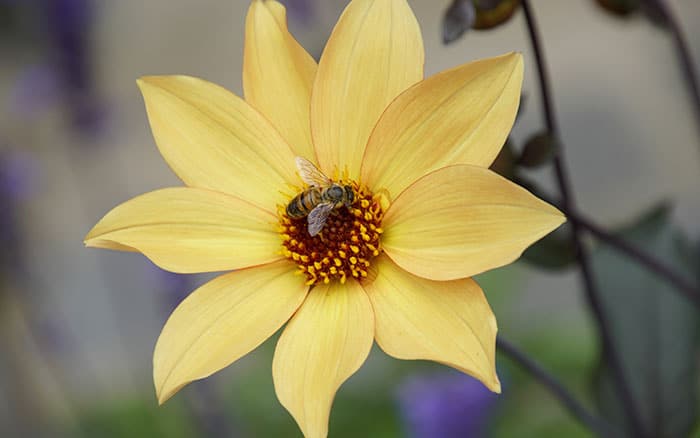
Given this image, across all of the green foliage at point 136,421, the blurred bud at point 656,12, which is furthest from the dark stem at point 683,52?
the green foliage at point 136,421

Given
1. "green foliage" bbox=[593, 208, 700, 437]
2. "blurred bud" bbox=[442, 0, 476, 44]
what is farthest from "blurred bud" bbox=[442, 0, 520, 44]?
"green foliage" bbox=[593, 208, 700, 437]

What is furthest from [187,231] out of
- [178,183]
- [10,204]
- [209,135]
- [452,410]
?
[178,183]

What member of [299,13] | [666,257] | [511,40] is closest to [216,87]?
[666,257]

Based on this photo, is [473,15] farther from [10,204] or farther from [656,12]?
[10,204]

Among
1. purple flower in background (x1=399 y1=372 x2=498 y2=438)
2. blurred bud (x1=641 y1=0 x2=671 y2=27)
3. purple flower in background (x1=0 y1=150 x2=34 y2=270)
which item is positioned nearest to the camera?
blurred bud (x1=641 y1=0 x2=671 y2=27)

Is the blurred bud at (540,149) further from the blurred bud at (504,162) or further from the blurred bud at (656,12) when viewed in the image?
the blurred bud at (656,12)

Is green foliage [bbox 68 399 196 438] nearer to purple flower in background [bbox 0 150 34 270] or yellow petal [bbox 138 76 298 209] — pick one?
purple flower in background [bbox 0 150 34 270]

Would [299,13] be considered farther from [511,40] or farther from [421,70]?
[511,40]
